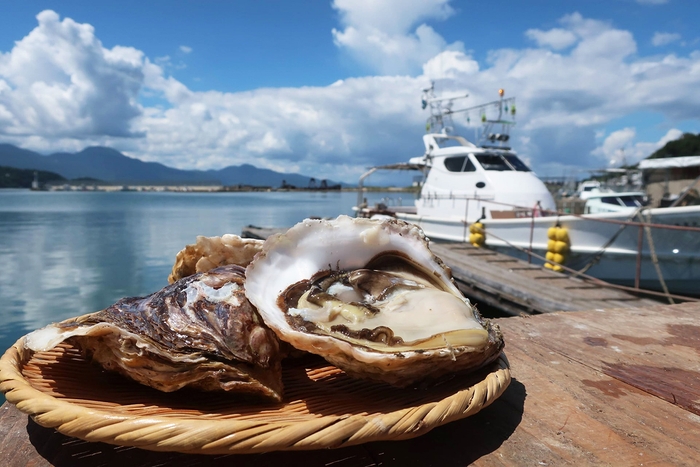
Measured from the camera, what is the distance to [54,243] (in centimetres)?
1716

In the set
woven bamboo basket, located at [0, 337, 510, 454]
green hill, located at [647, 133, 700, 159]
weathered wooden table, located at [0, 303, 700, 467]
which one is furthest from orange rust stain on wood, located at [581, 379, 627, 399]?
green hill, located at [647, 133, 700, 159]

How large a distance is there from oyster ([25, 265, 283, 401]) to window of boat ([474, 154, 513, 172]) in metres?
11.2

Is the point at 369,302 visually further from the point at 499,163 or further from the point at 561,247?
the point at 499,163

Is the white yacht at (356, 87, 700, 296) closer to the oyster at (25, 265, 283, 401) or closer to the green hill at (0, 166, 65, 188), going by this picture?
the oyster at (25, 265, 283, 401)

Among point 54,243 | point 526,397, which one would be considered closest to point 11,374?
point 526,397

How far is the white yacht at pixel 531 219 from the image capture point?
802 cm

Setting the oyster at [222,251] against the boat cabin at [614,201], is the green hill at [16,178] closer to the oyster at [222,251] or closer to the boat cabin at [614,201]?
the boat cabin at [614,201]

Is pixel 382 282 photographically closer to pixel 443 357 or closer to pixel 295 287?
pixel 295 287

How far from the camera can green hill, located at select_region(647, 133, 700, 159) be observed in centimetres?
4838

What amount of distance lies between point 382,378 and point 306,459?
0.25 metres

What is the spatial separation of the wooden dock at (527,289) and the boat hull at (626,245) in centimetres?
114

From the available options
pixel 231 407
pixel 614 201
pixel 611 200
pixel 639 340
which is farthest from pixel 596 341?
pixel 611 200

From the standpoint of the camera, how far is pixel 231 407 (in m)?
1.08

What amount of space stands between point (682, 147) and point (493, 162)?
51562 millimetres
